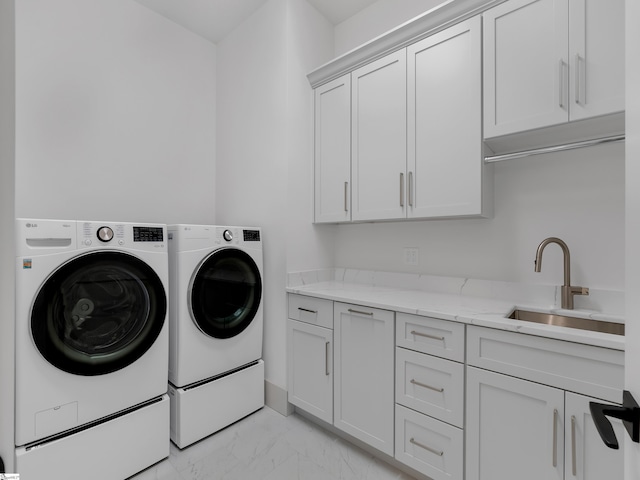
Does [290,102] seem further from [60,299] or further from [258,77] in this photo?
[60,299]

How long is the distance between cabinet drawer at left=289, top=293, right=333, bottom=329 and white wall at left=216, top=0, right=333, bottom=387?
0.35ft

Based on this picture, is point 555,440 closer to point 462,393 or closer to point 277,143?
point 462,393

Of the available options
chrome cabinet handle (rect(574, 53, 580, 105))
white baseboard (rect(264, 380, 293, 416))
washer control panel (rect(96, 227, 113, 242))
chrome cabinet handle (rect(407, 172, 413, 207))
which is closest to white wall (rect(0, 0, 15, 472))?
washer control panel (rect(96, 227, 113, 242))

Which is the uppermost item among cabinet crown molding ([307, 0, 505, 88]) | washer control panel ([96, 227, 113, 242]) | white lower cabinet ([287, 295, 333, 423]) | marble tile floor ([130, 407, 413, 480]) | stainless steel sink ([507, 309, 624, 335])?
cabinet crown molding ([307, 0, 505, 88])

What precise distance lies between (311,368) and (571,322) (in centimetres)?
143

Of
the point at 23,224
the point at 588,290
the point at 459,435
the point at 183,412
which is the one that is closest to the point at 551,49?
the point at 588,290

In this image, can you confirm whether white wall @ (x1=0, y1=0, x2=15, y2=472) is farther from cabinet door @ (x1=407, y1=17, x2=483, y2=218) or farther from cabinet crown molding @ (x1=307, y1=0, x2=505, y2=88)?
cabinet door @ (x1=407, y1=17, x2=483, y2=218)

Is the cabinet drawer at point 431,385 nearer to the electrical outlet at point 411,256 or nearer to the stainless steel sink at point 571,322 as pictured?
the stainless steel sink at point 571,322

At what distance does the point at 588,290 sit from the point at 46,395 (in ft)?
8.33

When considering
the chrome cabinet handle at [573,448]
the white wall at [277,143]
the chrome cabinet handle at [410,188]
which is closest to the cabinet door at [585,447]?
the chrome cabinet handle at [573,448]

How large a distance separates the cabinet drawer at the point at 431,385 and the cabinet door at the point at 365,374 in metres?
0.07

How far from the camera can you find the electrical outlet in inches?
85.3

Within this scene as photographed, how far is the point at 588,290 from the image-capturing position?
1.51 meters

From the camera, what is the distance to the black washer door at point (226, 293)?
1.91 meters
